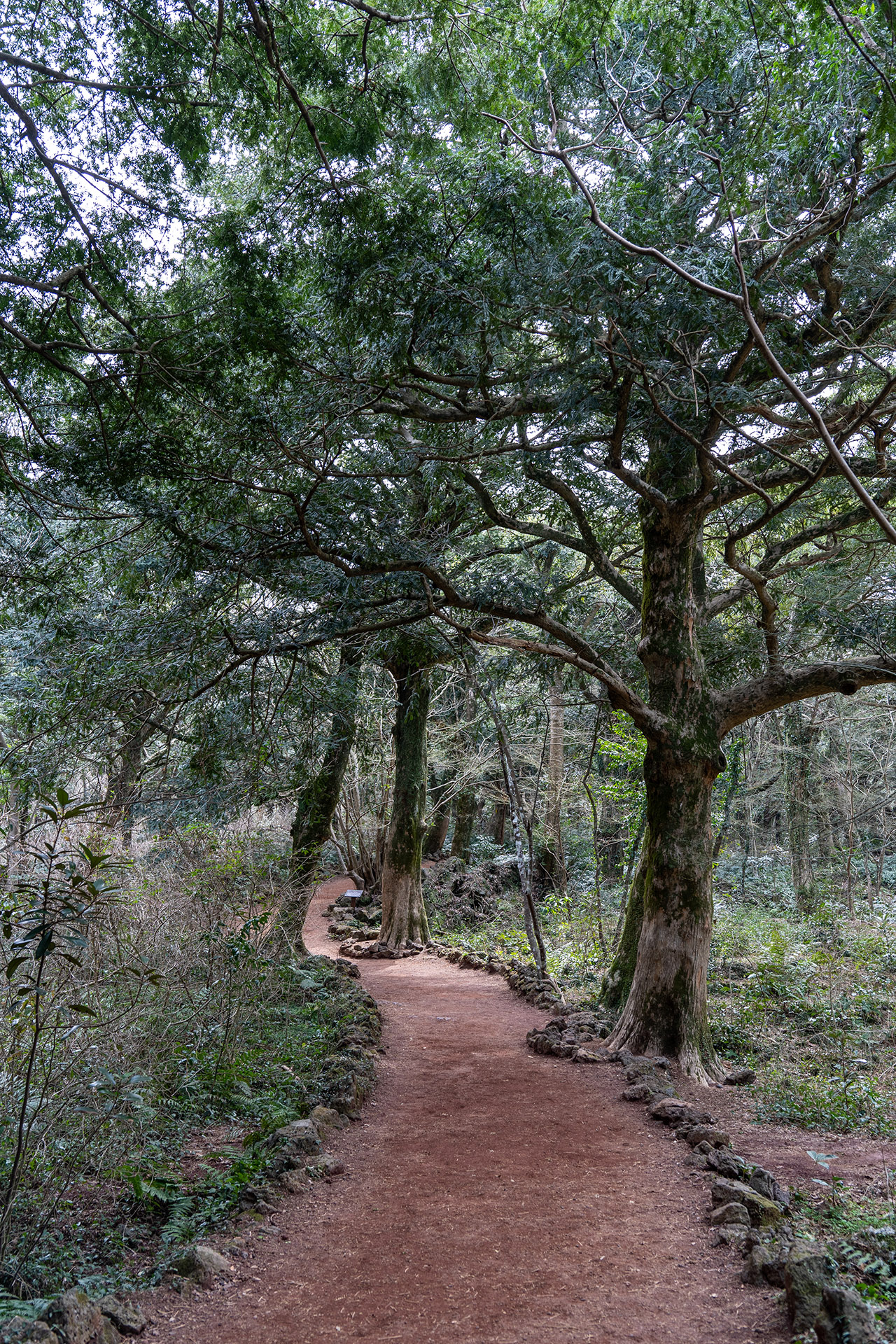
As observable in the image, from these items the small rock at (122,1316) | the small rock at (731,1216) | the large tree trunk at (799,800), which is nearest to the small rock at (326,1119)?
the small rock at (122,1316)

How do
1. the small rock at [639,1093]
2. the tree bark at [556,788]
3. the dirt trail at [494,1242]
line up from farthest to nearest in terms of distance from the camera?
the tree bark at [556,788]
the small rock at [639,1093]
the dirt trail at [494,1242]

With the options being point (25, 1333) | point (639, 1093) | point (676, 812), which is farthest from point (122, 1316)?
point (676, 812)

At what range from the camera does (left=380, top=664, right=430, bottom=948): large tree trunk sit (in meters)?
14.0

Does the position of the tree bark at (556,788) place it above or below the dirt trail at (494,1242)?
above

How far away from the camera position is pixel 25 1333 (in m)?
2.53

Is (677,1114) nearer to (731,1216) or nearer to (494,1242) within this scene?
(731,1216)

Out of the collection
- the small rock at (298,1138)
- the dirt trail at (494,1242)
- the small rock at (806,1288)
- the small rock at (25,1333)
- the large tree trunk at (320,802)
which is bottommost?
the dirt trail at (494,1242)

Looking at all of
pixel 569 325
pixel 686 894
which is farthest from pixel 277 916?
pixel 569 325

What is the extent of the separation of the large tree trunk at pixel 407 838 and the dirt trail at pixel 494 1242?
7.11 metres

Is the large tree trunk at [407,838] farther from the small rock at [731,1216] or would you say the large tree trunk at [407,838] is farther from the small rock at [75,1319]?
the small rock at [75,1319]

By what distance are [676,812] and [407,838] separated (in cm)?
731

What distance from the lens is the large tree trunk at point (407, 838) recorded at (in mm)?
13992

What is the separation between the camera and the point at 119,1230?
3.68 m

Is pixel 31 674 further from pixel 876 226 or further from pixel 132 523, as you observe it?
pixel 876 226
